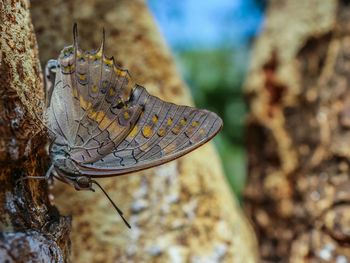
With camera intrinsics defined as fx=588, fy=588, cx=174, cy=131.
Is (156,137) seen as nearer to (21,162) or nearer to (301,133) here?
(21,162)

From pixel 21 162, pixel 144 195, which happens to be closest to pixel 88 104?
pixel 21 162

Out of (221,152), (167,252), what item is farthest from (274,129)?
(221,152)

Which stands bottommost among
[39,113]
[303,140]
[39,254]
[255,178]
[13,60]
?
[255,178]

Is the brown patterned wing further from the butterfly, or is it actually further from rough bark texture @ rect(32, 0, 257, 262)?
rough bark texture @ rect(32, 0, 257, 262)

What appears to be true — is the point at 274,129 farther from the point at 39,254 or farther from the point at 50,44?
the point at 39,254

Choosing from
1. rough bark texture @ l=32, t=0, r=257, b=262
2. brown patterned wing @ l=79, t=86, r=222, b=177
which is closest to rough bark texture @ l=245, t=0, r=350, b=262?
rough bark texture @ l=32, t=0, r=257, b=262
